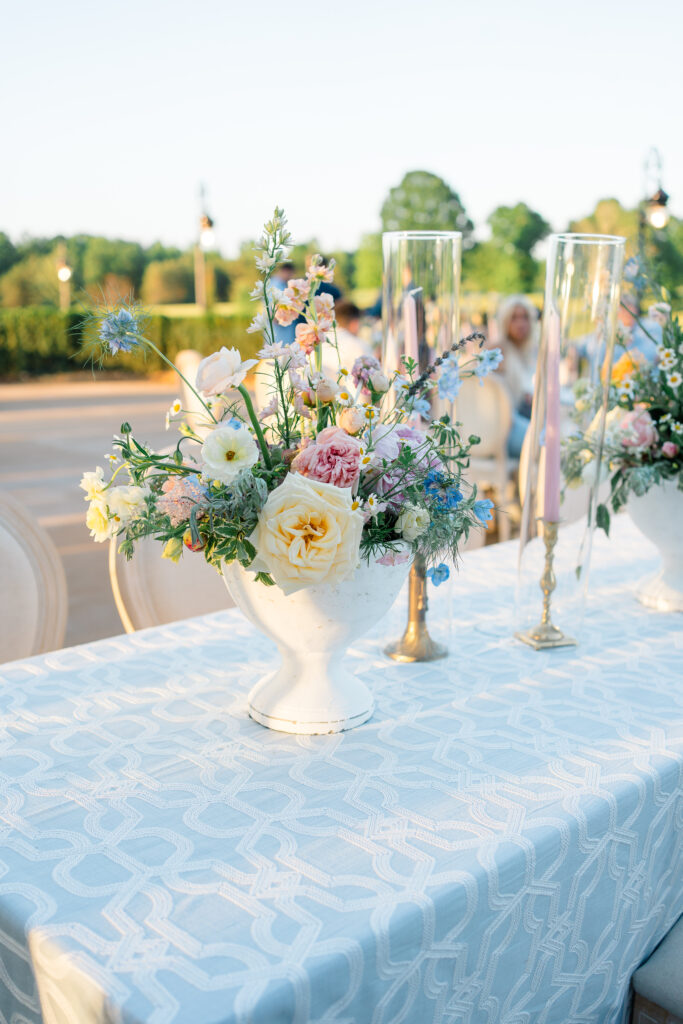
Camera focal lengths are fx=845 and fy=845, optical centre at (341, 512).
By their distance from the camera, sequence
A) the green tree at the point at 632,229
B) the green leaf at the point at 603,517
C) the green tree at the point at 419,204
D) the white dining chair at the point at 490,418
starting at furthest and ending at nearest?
the green tree at the point at 419,204 < the green tree at the point at 632,229 < the white dining chair at the point at 490,418 < the green leaf at the point at 603,517

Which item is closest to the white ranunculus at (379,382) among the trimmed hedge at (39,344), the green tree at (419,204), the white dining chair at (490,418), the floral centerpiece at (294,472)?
the floral centerpiece at (294,472)

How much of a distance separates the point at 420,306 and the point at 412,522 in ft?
1.25

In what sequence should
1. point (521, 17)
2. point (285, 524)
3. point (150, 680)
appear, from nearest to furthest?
point (285, 524) → point (150, 680) → point (521, 17)

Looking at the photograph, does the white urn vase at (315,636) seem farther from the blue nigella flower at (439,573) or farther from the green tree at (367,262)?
the green tree at (367,262)

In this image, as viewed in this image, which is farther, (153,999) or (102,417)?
(102,417)

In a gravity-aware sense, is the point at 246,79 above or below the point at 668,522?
above

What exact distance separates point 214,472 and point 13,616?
0.71 meters

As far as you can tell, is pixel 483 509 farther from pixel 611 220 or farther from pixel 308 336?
pixel 611 220

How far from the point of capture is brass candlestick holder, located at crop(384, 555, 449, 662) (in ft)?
3.65

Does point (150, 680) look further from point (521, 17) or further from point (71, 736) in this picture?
point (521, 17)

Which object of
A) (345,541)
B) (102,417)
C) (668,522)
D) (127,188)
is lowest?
(102,417)

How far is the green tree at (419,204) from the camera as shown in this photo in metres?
13.4

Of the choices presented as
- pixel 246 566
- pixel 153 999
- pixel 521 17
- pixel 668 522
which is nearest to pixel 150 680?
pixel 246 566

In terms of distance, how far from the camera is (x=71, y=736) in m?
0.89
